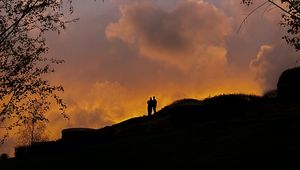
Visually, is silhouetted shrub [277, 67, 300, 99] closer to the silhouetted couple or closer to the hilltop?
the hilltop

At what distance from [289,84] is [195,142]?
69.0 feet

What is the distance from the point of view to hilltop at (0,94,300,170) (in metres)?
31.3

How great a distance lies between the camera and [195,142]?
120ft

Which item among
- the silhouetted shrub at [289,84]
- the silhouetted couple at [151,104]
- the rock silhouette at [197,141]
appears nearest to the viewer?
the rock silhouette at [197,141]

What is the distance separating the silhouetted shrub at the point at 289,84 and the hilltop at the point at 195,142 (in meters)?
1.09

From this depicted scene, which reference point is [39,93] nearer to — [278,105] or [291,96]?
[278,105]

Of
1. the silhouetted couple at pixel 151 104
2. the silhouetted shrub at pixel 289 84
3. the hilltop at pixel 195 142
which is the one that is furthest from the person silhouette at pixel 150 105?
the silhouetted shrub at pixel 289 84

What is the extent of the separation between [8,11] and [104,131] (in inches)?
671

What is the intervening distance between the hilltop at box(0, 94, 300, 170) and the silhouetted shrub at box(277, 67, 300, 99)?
1.09 meters

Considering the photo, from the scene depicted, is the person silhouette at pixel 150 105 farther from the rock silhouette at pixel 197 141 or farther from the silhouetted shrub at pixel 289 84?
the silhouetted shrub at pixel 289 84

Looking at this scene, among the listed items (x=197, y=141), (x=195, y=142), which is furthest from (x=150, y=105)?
(x=195, y=142)

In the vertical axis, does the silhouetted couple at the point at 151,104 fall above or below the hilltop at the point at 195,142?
above

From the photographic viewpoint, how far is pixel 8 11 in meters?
34.9

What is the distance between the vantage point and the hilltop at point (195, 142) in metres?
31.3
